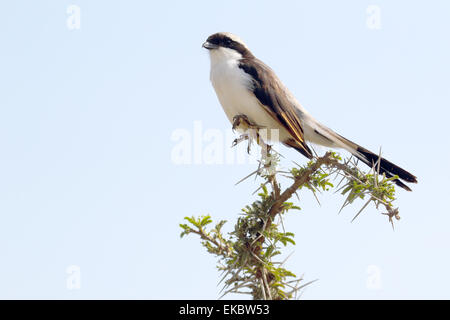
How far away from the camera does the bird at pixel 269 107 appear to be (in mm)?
5918

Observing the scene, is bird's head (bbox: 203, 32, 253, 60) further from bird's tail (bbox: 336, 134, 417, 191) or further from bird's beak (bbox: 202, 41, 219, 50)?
bird's tail (bbox: 336, 134, 417, 191)

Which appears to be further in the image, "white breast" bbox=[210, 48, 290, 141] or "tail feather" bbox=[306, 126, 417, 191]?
"white breast" bbox=[210, 48, 290, 141]

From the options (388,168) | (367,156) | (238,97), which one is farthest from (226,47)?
(388,168)

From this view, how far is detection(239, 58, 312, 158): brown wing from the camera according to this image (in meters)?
5.89

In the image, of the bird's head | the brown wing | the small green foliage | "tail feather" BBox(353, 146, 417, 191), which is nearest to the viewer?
the small green foliage

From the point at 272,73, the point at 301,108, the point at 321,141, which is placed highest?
the point at 272,73

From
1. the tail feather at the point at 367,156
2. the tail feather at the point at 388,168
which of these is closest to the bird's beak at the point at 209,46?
the tail feather at the point at 367,156

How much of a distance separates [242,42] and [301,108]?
1.17 meters

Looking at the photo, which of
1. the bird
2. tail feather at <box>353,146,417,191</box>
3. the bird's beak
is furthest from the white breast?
tail feather at <box>353,146,417,191</box>

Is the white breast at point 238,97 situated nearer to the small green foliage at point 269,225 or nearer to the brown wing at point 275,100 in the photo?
→ the brown wing at point 275,100

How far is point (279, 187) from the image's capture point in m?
3.87

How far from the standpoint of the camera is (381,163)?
5.77 metres
